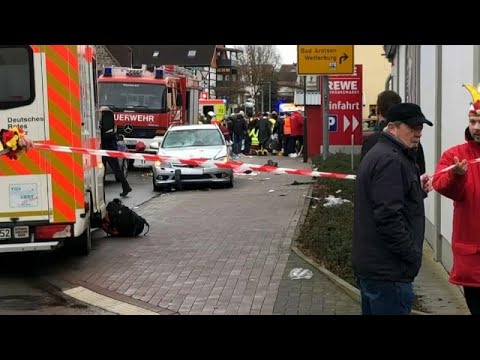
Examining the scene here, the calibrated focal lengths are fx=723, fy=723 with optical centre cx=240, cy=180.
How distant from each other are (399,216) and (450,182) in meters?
0.62

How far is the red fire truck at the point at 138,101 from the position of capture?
22.2 meters

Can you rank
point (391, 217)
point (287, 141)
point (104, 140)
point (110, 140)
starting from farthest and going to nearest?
point (287, 141) < point (110, 140) < point (104, 140) < point (391, 217)

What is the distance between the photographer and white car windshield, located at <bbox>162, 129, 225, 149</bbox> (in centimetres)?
1782

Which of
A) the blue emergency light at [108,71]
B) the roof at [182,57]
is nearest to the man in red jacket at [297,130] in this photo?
the blue emergency light at [108,71]

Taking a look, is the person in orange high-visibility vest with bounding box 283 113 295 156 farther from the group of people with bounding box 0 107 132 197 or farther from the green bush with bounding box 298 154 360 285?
the green bush with bounding box 298 154 360 285

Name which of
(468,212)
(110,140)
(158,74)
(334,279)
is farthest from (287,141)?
(468,212)

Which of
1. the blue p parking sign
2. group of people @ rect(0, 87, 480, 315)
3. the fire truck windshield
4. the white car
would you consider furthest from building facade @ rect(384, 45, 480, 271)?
the fire truck windshield

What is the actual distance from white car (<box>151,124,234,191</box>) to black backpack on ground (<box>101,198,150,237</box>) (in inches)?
220

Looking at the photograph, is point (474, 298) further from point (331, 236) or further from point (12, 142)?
point (331, 236)

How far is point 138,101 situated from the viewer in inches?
889

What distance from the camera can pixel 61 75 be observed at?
25.8 feet

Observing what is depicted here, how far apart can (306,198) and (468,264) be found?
31.9 ft
